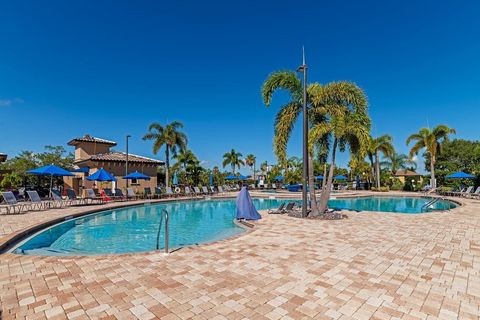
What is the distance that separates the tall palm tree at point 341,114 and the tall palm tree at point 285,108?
706 mm

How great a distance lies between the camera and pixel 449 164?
3114 cm

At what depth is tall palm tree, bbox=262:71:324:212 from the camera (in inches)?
459

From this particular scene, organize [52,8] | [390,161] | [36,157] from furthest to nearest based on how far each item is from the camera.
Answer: [390,161] → [36,157] → [52,8]

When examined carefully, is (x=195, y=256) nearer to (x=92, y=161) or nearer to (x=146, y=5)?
(x=146, y=5)

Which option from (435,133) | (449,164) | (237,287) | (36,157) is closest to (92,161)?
(36,157)

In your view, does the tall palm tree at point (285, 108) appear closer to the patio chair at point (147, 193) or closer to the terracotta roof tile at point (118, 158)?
the patio chair at point (147, 193)

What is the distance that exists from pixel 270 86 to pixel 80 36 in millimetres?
13767

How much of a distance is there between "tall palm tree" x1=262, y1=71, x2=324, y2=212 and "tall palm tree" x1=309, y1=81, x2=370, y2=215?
0.71 metres

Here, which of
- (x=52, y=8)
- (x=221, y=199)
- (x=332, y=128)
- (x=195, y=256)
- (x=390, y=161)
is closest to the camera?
(x=195, y=256)

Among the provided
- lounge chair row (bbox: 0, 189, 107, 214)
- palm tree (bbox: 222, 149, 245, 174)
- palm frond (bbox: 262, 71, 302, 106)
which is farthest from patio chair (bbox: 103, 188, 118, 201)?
palm tree (bbox: 222, 149, 245, 174)

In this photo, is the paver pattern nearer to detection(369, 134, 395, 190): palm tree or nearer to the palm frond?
the palm frond

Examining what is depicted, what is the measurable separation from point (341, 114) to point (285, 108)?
2.52 metres

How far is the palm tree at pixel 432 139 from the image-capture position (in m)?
27.8

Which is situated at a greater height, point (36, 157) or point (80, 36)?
point (80, 36)
